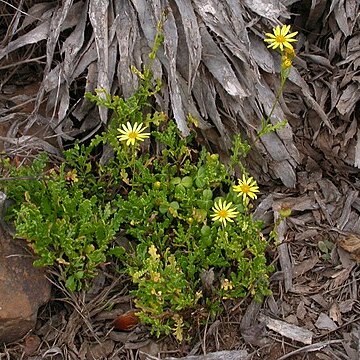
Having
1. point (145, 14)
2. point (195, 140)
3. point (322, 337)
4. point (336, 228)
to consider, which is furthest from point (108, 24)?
point (322, 337)

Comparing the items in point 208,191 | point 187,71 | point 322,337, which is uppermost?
point 187,71

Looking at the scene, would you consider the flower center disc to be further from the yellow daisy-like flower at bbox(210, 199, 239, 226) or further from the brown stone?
the brown stone

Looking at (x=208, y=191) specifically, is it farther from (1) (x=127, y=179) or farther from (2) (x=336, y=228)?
(2) (x=336, y=228)

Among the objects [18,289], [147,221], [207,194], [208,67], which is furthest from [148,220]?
[208,67]

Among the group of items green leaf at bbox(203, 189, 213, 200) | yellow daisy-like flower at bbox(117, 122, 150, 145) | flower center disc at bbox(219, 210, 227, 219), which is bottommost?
green leaf at bbox(203, 189, 213, 200)

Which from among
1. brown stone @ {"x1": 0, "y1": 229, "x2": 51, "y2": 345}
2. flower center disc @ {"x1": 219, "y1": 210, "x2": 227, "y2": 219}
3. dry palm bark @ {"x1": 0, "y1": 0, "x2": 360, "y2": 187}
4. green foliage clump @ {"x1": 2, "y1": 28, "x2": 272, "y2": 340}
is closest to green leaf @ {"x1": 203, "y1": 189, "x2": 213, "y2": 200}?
green foliage clump @ {"x1": 2, "y1": 28, "x2": 272, "y2": 340}

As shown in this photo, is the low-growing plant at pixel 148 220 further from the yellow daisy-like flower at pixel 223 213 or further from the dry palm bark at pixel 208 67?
the dry palm bark at pixel 208 67

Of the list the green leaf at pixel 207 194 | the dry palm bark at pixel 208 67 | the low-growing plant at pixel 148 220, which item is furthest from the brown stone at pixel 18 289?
the green leaf at pixel 207 194
